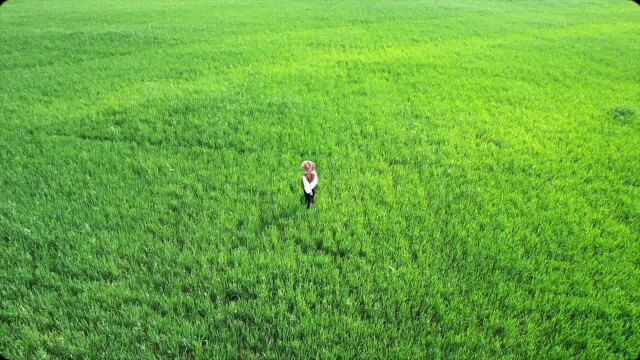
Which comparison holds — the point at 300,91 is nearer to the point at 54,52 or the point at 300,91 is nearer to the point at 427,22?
the point at 54,52

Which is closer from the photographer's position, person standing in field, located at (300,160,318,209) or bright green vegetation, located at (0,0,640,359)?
bright green vegetation, located at (0,0,640,359)

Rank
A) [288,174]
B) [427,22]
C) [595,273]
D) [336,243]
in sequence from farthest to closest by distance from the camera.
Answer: [427,22] → [288,174] → [336,243] → [595,273]

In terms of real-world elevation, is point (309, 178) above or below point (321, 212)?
above

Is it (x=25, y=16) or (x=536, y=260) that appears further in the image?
(x=25, y=16)

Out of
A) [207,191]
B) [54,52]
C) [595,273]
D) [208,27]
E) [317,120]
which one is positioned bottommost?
[595,273]

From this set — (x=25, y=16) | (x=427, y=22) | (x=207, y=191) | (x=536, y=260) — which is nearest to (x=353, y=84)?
(x=207, y=191)

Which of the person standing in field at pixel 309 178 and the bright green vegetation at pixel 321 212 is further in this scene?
the person standing in field at pixel 309 178

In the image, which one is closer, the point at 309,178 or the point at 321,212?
the point at 309,178

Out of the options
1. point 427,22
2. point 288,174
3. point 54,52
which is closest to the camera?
point 288,174
